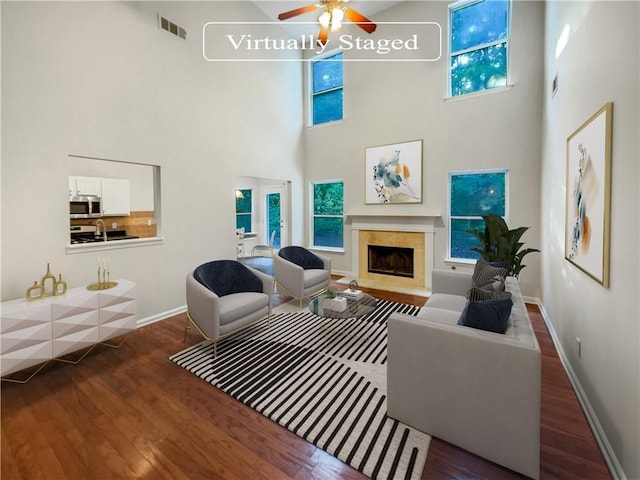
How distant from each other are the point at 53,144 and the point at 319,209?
4.53m

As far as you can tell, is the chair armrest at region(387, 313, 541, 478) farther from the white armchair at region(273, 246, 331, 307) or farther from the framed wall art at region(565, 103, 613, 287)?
the white armchair at region(273, 246, 331, 307)

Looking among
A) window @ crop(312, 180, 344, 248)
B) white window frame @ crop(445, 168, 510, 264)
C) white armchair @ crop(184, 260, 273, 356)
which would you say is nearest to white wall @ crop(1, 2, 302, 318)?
white armchair @ crop(184, 260, 273, 356)

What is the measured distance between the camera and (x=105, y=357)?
282 centimetres

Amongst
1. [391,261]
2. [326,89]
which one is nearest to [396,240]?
[391,261]

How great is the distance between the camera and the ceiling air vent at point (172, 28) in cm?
377

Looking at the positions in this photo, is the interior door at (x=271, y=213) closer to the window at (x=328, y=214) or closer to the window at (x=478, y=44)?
the window at (x=328, y=214)

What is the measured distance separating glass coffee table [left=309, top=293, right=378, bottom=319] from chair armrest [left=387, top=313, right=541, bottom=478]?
1175 mm

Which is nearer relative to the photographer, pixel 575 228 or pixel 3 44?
pixel 575 228

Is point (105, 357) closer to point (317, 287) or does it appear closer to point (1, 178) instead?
point (1, 178)

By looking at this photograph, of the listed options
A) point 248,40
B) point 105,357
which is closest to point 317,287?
point 105,357

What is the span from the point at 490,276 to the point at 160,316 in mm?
3879

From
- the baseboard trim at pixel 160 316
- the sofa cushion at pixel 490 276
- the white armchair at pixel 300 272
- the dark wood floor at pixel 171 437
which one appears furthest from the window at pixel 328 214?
the dark wood floor at pixel 171 437

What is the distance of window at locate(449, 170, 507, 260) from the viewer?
4.63 m

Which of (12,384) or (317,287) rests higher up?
(317,287)
